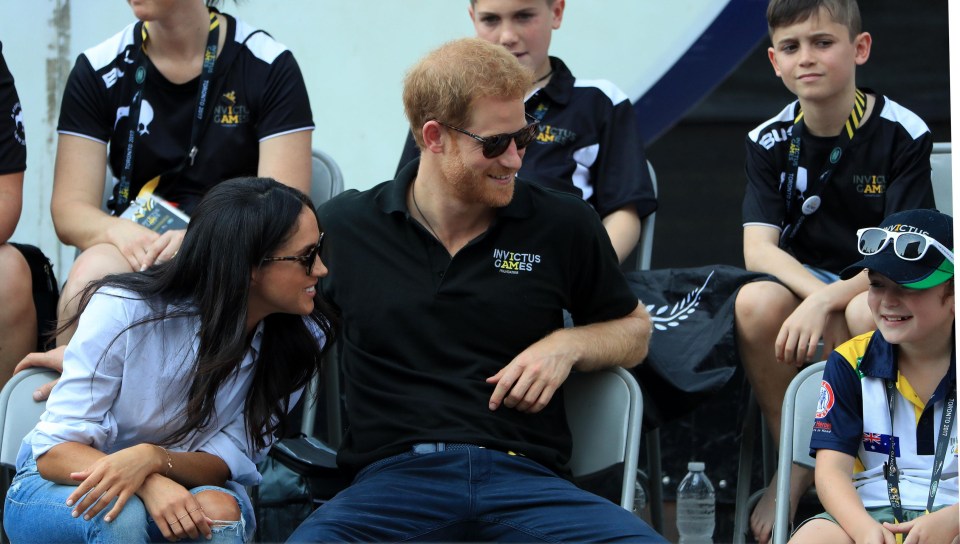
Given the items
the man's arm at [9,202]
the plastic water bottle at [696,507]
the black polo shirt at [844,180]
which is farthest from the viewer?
the plastic water bottle at [696,507]

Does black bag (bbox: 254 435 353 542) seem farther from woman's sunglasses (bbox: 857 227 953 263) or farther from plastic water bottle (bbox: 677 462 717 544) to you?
woman's sunglasses (bbox: 857 227 953 263)

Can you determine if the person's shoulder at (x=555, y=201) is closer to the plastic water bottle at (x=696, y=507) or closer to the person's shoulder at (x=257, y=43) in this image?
the person's shoulder at (x=257, y=43)

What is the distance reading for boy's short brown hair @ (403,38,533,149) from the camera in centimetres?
268

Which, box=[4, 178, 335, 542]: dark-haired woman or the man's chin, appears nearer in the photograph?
box=[4, 178, 335, 542]: dark-haired woman

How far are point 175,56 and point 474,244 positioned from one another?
1242mm

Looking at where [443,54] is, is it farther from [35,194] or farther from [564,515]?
[35,194]

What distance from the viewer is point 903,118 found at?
3.41 m

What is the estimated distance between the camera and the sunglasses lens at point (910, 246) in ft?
8.43

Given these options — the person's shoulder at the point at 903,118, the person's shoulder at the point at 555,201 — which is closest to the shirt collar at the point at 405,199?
the person's shoulder at the point at 555,201

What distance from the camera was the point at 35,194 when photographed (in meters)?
4.20

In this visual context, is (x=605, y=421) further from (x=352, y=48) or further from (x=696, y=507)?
(x=352, y=48)

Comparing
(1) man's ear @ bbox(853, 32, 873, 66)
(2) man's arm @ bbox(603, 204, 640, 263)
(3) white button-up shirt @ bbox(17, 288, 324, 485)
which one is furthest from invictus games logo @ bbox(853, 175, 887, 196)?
(3) white button-up shirt @ bbox(17, 288, 324, 485)

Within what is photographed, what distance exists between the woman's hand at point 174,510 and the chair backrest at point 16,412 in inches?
19.3

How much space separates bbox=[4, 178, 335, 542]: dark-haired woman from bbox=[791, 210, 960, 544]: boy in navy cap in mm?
1138
